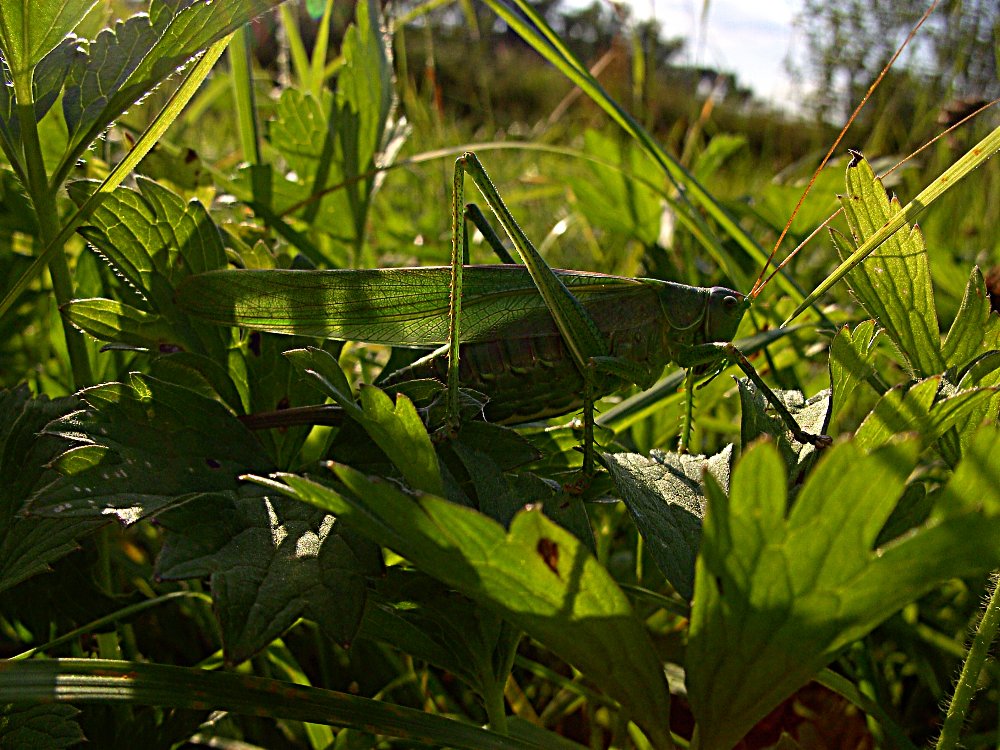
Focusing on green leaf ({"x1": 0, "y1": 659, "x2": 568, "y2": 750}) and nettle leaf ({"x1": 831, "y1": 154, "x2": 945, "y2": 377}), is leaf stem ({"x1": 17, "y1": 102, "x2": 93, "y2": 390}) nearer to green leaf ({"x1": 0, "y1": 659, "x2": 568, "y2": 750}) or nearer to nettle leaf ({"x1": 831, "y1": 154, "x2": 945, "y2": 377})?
green leaf ({"x1": 0, "y1": 659, "x2": 568, "y2": 750})

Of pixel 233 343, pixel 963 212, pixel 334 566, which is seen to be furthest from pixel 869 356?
pixel 963 212

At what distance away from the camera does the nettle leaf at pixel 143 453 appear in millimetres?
676

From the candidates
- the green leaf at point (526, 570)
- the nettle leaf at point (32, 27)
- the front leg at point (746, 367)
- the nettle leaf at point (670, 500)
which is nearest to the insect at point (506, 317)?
the front leg at point (746, 367)

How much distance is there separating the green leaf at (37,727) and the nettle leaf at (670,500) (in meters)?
0.49

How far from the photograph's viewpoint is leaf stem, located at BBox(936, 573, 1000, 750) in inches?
27.0

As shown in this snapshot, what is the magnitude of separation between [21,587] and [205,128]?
9.18 ft

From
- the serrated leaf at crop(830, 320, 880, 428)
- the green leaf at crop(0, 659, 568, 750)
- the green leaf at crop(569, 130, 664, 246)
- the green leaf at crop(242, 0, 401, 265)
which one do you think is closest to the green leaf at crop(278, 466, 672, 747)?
the green leaf at crop(0, 659, 568, 750)

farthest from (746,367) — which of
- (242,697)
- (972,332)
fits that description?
(242,697)

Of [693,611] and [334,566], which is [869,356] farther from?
[334,566]

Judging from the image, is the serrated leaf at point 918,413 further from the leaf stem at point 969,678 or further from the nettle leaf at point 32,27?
the nettle leaf at point 32,27

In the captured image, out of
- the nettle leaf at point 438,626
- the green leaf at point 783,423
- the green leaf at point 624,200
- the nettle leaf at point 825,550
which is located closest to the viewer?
the nettle leaf at point 825,550

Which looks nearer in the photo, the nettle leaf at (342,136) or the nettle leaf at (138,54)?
the nettle leaf at (138,54)

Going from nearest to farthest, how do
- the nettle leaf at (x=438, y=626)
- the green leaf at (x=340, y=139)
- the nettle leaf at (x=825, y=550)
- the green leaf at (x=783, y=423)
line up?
the nettle leaf at (x=825, y=550) < the nettle leaf at (x=438, y=626) < the green leaf at (x=783, y=423) < the green leaf at (x=340, y=139)

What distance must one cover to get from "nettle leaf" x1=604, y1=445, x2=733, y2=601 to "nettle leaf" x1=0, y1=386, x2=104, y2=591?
1.49ft
